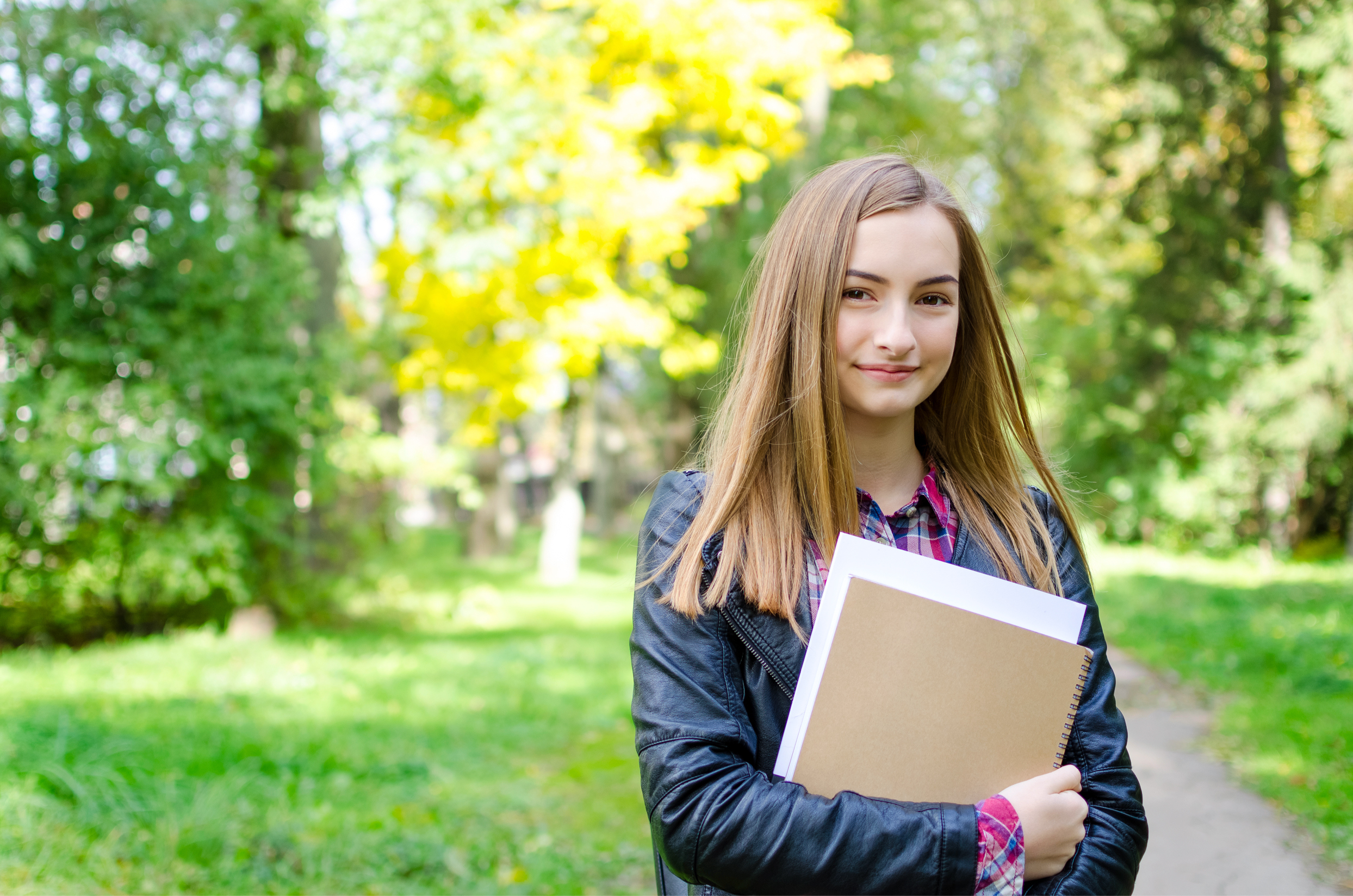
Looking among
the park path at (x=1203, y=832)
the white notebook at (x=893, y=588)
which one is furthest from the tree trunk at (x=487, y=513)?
the white notebook at (x=893, y=588)

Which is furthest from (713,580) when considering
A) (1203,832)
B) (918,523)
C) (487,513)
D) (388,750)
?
(487,513)

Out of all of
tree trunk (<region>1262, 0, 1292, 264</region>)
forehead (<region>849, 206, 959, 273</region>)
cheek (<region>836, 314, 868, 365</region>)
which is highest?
tree trunk (<region>1262, 0, 1292, 264</region>)

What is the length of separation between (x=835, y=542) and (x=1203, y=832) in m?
3.83

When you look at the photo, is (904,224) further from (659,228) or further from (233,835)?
(659,228)

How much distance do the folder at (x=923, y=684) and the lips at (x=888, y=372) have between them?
0.29m

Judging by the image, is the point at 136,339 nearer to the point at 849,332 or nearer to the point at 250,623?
the point at 250,623

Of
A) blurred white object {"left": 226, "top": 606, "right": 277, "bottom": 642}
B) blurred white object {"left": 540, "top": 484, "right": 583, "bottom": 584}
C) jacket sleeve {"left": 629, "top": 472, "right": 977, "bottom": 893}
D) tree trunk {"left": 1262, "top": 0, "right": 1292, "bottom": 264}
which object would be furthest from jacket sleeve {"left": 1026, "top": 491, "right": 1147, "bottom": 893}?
tree trunk {"left": 1262, "top": 0, "right": 1292, "bottom": 264}

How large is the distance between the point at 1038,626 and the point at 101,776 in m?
3.86

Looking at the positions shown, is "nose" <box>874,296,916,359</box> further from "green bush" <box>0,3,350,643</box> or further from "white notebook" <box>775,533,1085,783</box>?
"green bush" <box>0,3,350,643</box>

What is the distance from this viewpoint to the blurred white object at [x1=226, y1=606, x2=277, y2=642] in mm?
8867

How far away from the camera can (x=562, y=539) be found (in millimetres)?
15227

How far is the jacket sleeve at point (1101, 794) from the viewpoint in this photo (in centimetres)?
150

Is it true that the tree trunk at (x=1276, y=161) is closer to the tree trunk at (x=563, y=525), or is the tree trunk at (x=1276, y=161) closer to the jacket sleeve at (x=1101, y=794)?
the tree trunk at (x=563, y=525)

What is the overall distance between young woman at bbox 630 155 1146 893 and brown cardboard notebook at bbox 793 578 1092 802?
1.0 inches
